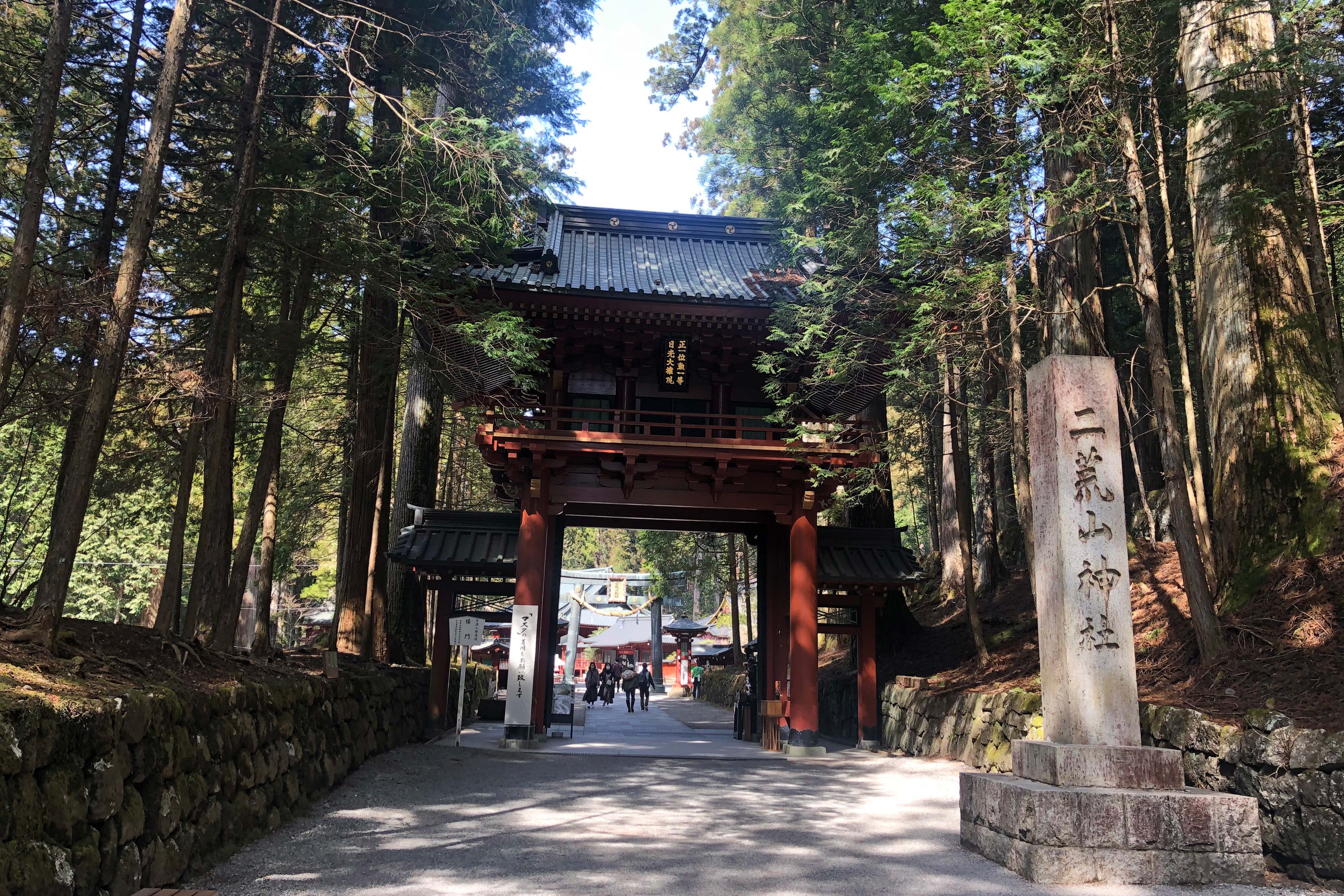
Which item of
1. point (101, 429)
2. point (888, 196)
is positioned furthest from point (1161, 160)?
point (101, 429)

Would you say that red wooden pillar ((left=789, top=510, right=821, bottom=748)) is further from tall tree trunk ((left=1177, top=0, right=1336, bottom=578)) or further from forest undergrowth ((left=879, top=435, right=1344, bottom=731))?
tall tree trunk ((left=1177, top=0, right=1336, bottom=578))

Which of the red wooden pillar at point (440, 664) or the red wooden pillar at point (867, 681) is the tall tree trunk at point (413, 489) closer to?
the red wooden pillar at point (440, 664)

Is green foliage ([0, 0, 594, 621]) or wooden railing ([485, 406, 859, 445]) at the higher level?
green foliage ([0, 0, 594, 621])

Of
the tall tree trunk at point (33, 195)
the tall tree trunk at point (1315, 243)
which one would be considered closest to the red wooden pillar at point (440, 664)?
the tall tree trunk at point (33, 195)

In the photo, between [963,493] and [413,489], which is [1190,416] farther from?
[413,489]

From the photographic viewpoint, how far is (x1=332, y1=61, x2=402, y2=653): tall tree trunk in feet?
37.7

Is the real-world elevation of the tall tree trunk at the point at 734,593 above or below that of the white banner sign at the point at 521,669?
above

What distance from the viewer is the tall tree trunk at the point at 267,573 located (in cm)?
860

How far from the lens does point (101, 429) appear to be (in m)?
5.57

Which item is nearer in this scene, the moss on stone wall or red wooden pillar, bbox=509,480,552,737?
red wooden pillar, bbox=509,480,552,737

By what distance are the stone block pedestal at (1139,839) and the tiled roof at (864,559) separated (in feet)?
25.9

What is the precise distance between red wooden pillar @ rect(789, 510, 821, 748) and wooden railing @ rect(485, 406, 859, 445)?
136 cm

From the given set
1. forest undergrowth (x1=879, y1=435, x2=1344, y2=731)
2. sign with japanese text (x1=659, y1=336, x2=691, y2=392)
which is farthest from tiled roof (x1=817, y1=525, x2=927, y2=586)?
sign with japanese text (x1=659, y1=336, x2=691, y2=392)

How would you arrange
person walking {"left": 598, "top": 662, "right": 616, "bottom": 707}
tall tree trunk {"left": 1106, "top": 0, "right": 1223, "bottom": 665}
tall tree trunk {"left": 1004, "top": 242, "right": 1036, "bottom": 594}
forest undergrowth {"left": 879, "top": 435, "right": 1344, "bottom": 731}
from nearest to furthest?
forest undergrowth {"left": 879, "top": 435, "right": 1344, "bottom": 731}, tall tree trunk {"left": 1106, "top": 0, "right": 1223, "bottom": 665}, tall tree trunk {"left": 1004, "top": 242, "right": 1036, "bottom": 594}, person walking {"left": 598, "top": 662, "right": 616, "bottom": 707}
